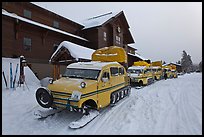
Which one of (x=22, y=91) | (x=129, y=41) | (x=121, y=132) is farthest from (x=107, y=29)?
(x=121, y=132)

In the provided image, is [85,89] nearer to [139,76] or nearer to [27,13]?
[139,76]

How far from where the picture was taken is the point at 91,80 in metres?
7.42

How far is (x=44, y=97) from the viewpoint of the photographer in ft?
22.0

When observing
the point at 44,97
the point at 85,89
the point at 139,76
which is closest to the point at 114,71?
the point at 85,89

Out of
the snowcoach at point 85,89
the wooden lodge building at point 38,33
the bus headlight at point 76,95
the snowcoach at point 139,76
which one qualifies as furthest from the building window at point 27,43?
the bus headlight at point 76,95

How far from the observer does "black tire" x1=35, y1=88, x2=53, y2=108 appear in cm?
654

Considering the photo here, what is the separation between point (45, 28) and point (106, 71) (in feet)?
43.3

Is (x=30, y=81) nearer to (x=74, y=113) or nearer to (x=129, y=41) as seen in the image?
(x=74, y=113)

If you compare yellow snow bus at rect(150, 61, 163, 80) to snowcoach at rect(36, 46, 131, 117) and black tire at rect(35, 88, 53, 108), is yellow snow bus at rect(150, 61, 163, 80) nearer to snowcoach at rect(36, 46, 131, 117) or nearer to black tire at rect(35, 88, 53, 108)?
snowcoach at rect(36, 46, 131, 117)

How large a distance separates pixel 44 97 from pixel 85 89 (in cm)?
172

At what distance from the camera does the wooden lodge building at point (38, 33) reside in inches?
655

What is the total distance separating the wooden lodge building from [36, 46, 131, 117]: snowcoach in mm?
7081

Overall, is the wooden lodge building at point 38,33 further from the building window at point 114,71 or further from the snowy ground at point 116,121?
the snowy ground at point 116,121

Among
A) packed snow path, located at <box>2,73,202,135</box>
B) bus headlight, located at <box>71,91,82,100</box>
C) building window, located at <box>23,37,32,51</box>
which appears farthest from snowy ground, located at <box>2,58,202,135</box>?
building window, located at <box>23,37,32,51</box>
